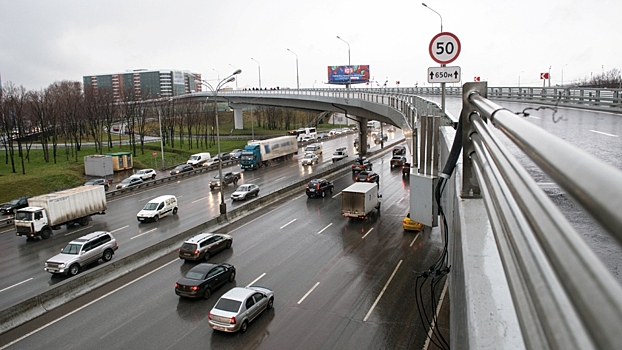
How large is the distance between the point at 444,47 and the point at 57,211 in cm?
2624

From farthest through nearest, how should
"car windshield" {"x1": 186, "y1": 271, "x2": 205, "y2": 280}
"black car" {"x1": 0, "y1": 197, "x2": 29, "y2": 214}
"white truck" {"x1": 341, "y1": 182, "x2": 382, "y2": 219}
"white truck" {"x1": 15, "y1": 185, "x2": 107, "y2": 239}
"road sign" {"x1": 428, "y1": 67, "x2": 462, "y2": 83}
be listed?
"black car" {"x1": 0, "y1": 197, "x2": 29, "y2": 214}
"white truck" {"x1": 341, "y1": 182, "x2": 382, "y2": 219}
"white truck" {"x1": 15, "y1": 185, "x2": 107, "y2": 239}
"car windshield" {"x1": 186, "y1": 271, "x2": 205, "y2": 280}
"road sign" {"x1": 428, "y1": 67, "x2": 462, "y2": 83}

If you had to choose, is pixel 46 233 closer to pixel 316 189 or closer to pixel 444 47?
pixel 316 189

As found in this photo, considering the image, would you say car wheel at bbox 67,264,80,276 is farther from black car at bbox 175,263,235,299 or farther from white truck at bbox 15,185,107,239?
white truck at bbox 15,185,107,239

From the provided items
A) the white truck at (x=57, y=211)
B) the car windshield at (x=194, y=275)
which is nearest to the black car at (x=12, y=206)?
the white truck at (x=57, y=211)

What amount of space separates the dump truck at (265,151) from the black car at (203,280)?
3371cm

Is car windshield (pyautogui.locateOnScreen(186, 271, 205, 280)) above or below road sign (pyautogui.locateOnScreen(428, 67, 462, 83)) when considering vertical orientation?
below

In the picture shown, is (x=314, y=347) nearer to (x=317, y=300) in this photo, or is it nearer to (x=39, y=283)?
(x=317, y=300)

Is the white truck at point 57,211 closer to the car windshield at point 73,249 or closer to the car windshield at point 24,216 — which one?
the car windshield at point 24,216

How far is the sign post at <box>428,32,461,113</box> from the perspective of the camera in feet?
41.5

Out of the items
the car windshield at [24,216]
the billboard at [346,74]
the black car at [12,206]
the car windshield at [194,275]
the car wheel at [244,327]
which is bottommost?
the car wheel at [244,327]

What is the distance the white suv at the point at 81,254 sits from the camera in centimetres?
2175

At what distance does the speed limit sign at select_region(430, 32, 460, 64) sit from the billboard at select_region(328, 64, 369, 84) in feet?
307

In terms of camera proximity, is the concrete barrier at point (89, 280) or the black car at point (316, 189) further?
the black car at point (316, 189)

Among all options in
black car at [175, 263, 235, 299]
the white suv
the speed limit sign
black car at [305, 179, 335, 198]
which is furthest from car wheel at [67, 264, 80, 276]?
black car at [305, 179, 335, 198]
